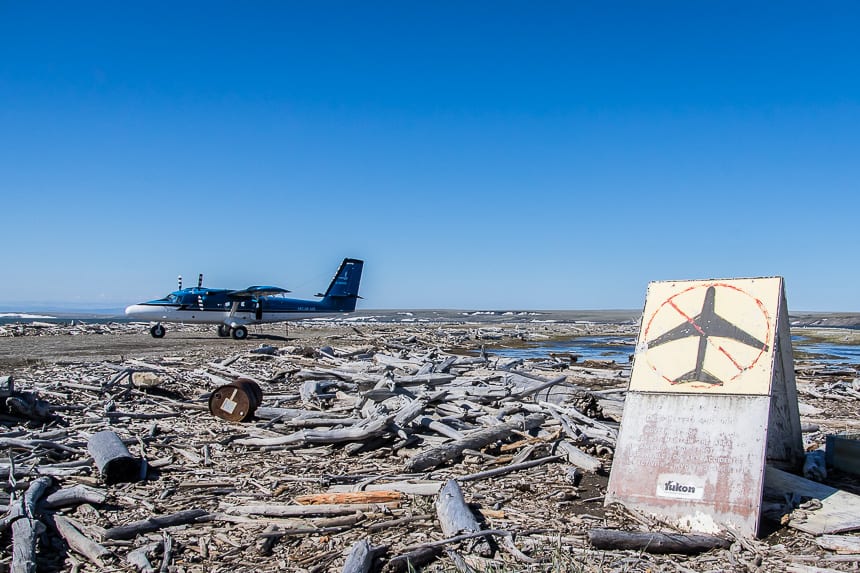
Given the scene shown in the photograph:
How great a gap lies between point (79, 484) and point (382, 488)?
3.29 m

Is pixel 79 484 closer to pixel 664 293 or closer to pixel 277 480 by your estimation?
pixel 277 480

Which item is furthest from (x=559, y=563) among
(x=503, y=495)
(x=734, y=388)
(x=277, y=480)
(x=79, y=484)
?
(x=79, y=484)

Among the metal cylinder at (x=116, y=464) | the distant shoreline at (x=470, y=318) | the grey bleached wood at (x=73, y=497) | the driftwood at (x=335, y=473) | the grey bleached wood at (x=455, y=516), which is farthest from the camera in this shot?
the distant shoreline at (x=470, y=318)

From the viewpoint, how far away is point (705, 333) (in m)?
6.14

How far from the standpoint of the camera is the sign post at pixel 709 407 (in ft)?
16.8

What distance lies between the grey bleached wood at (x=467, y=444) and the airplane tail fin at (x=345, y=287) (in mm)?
34783

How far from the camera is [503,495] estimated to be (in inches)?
237

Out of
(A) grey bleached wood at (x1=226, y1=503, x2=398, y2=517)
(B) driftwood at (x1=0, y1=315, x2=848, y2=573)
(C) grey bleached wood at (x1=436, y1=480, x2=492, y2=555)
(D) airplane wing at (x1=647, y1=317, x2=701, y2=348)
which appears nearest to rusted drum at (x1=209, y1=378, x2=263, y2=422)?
(B) driftwood at (x1=0, y1=315, x2=848, y2=573)

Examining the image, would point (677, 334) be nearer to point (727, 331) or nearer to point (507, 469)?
point (727, 331)

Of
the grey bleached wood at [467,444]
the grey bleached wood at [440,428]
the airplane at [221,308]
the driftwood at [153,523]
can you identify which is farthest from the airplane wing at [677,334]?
the airplane at [221,308]

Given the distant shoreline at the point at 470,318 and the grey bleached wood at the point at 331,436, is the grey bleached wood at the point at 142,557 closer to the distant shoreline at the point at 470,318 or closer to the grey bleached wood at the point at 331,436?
the grey bleached wood at the point at 331,436

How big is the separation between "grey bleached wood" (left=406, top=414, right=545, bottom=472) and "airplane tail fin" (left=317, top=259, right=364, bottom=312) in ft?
114

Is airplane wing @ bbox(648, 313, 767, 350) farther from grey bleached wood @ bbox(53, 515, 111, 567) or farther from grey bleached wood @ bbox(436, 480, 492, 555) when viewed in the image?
grey bleached wood @ bbox(53, 515, 111, 567)

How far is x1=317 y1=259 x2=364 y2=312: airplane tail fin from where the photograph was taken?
140ft
